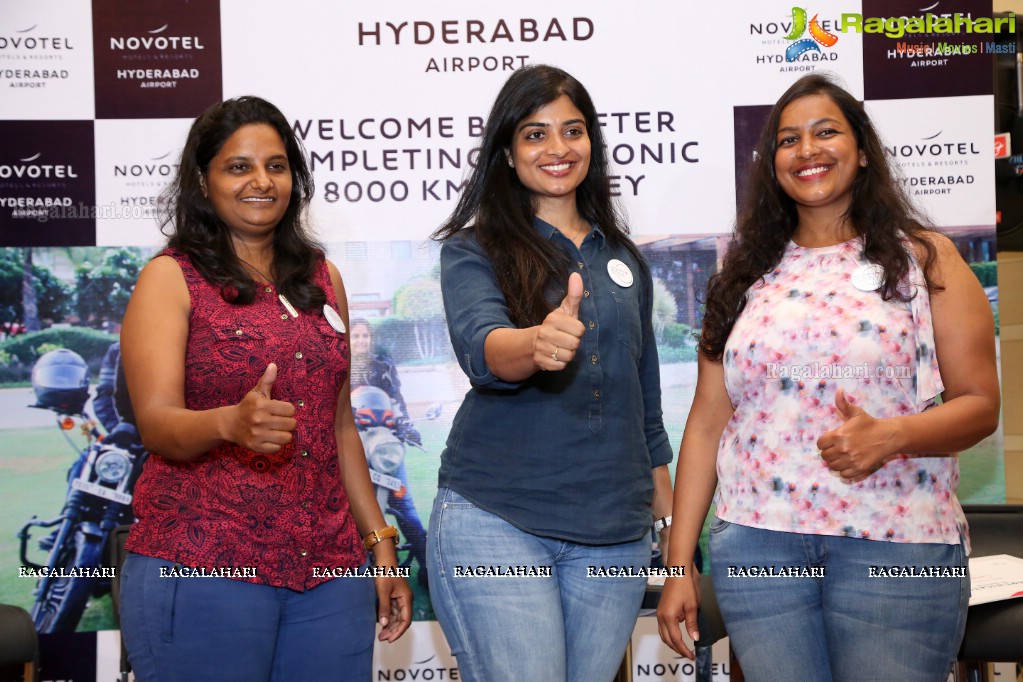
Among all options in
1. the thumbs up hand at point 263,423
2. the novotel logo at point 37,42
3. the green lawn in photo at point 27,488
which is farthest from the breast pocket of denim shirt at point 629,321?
the novotel logo at point 37,42

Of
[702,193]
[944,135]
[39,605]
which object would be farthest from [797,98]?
[39,605]

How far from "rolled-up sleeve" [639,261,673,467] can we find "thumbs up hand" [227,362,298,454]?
0.83 metres

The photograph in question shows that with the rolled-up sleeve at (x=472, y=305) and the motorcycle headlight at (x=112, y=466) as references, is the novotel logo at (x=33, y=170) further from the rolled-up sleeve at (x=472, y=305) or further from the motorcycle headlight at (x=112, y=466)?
the rolled-up sleeve at (x=472, y=305)

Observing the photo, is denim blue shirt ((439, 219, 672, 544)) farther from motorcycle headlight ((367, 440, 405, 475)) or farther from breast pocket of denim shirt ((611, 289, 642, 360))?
motorcycle headlight ((367, 440, 405, 475))

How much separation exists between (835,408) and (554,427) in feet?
1.76

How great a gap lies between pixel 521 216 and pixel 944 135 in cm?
220

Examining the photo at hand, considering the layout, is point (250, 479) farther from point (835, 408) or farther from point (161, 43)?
point (161, 43)

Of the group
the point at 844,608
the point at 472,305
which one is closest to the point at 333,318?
the point at 472,305

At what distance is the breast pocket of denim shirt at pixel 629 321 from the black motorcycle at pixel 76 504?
217cm

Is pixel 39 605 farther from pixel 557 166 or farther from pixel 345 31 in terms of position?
pixel 557 166

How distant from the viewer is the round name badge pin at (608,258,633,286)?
6.61 feet

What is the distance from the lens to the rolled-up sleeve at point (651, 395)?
212 centimetres

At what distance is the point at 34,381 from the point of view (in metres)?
3.43

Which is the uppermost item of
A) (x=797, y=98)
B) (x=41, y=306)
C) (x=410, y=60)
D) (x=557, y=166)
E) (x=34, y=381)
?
(x=410, y=60)
